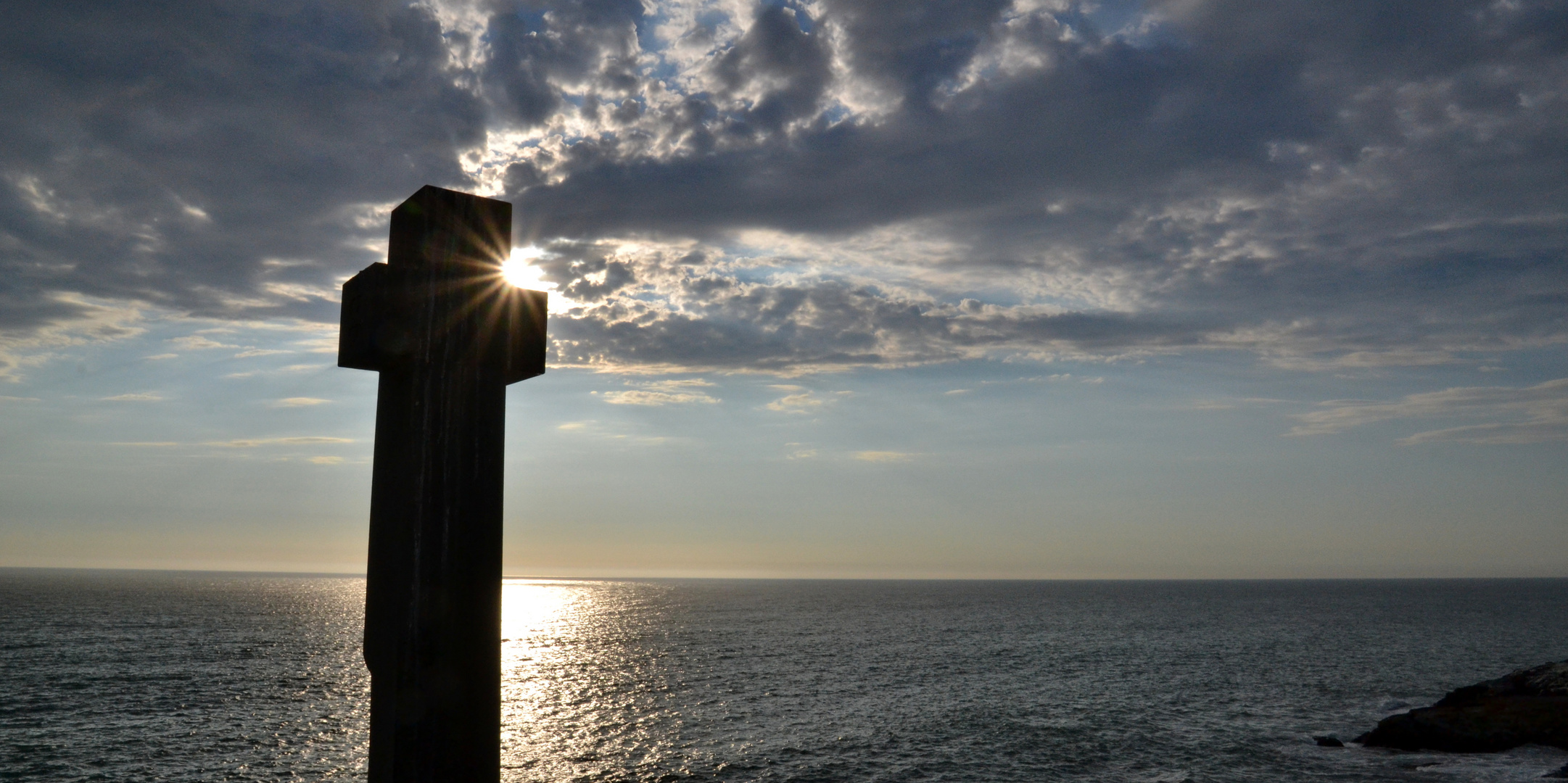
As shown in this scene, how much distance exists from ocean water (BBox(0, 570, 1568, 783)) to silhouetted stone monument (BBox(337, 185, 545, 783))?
3252cm

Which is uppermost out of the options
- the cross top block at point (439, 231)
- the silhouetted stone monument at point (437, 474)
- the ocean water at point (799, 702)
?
the cross top block at point (439, 231)

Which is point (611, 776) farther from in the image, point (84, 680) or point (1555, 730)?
point (84, 680)

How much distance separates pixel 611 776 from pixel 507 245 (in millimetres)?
34736

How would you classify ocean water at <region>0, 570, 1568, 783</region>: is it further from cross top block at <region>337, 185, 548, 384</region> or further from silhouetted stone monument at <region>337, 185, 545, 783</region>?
cross top block at <region>337, 185, 548, 384</region>

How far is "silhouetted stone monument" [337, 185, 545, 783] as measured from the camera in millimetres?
4949

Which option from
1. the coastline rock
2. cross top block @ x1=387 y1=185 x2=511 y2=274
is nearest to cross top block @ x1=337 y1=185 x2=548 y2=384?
cross top block @ x1=387 y1=185 x2=511 y2=274

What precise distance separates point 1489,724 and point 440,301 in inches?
2028

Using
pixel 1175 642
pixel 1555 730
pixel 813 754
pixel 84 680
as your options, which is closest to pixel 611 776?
pixel 813 754

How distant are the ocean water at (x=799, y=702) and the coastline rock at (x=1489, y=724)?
61.7 inches

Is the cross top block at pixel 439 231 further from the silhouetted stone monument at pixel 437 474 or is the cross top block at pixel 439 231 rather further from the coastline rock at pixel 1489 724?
the coastline rock at pixel 1489 724

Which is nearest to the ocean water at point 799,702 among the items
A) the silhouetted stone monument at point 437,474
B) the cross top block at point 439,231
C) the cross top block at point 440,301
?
the silhouetted stone monument at point 437,474

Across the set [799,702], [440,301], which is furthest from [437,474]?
[799,702]

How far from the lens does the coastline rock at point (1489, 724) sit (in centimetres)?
4041

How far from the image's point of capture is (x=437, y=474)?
5.04m
